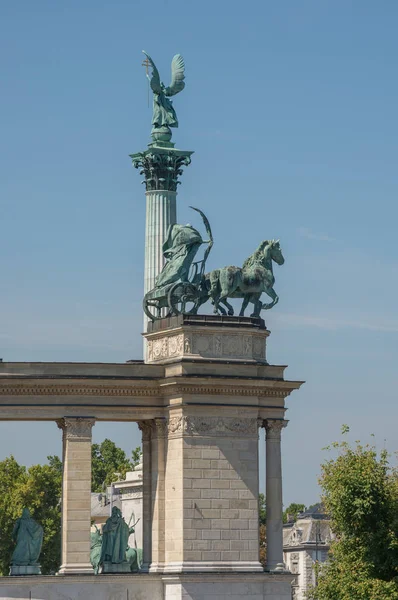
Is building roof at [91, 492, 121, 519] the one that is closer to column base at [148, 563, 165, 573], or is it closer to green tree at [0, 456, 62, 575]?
green tree at [0, 456, 62, 575]

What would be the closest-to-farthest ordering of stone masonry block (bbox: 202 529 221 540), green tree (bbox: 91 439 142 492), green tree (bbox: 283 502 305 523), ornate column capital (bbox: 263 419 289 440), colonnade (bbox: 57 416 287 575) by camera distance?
colonnade (bbox: 57 416 287 575)
stone masonry block (bbox: 202 529 221 540)
ornate column capital (bbox: 263 419 289 440)
green tree (bbox: 91 439 142 492)
green tree (bbox: 283 502 305 523)

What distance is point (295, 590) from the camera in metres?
145

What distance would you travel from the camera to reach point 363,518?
71.7 m

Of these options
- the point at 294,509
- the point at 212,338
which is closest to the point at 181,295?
the point at 212,338

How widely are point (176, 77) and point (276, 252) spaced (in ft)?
82.8

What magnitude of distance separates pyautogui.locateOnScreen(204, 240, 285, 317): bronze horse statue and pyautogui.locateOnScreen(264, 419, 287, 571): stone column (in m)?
4.69

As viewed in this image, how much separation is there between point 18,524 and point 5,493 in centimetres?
4321

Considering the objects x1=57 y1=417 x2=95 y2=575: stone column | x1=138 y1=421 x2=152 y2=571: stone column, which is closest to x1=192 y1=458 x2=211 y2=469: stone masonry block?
x1=138 y1=421 x2=152 y2=571: stone column

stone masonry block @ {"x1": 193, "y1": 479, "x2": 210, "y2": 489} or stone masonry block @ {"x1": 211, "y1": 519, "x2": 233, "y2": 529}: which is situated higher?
stone masonry block @ {"x1": 193, "y1": 479, "x2": 210, "y2": 489}

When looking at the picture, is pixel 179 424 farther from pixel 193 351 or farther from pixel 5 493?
pixel 5 493

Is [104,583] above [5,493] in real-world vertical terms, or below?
below

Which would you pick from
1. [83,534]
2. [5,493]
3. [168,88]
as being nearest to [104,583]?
[83,534]

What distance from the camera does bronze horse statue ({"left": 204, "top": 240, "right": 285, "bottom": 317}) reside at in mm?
67562

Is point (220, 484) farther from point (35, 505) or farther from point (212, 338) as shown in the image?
point (35, 505)
